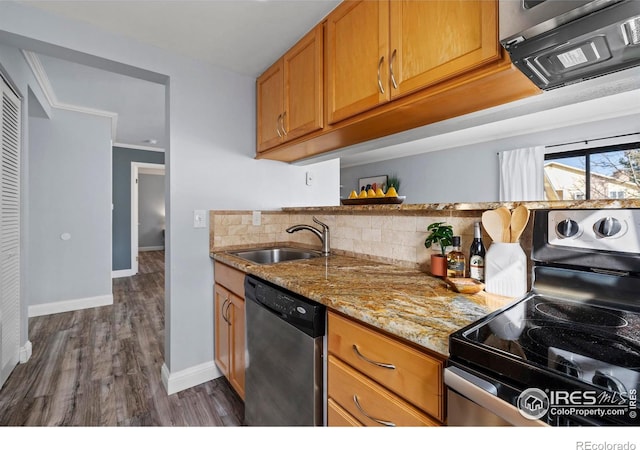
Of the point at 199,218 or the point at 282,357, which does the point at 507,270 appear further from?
the point at 199,218

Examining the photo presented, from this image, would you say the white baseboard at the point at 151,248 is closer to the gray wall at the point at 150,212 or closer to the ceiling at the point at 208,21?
the gray wall at the point at 150,212

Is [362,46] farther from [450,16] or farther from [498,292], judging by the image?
[498,292]

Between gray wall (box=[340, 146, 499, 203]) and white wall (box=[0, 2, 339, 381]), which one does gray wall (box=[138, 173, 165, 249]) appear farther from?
gray wall (box=[340, 146, 499, 203])

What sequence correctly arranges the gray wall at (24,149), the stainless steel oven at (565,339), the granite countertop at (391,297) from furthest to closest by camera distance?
the gray wall at (24,149)
the granite countertop at (391,297)
the stainless steel oven at (565,339)

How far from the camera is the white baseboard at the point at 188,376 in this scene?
1896mm

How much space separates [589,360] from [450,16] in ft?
3.57

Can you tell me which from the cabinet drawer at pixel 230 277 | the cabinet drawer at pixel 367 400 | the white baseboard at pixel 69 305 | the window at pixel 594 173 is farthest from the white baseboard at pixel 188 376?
the white baseboard at pixel 69 305

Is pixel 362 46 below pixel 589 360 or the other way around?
the other way around

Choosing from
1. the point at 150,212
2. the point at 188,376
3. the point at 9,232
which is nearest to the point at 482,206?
the point at 188,376

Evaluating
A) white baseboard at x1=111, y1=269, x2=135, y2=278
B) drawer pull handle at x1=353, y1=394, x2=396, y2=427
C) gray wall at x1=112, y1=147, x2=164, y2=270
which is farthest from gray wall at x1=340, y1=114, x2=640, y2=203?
white baseboard at x1=111, y1=269, x2=135, y2=278

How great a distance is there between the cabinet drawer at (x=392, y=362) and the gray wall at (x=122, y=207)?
5.49 meters

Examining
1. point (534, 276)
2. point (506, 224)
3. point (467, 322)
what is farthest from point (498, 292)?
point (467, 322)

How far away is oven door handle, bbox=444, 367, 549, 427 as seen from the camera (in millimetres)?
535

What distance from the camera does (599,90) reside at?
960 millimetres
